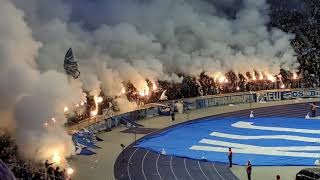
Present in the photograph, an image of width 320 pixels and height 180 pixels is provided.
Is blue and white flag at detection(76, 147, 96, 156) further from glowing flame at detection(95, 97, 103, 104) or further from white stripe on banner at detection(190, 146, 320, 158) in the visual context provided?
glowing flame at detection(95, 97, 103, 104)

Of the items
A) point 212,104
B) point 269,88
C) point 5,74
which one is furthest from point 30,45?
point 269,88

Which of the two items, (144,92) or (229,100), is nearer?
(144,92)

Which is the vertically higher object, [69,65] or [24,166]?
[69,65]

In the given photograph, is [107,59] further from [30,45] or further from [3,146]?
[3,146]

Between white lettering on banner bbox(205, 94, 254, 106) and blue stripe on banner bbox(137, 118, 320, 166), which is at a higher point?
white lettering on banner bbox(205, 94, 254, 106)

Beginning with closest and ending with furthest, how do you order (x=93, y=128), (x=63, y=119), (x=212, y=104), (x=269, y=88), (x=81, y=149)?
1. (x=63, y=119)
2. (x=81, y=149)
3. (x=93, y=128)
4. (x=212, y=104)
5. (x=269, y=88)

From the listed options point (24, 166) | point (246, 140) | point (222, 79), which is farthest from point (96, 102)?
point (24, 166)

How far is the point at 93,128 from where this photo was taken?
23.2 meters

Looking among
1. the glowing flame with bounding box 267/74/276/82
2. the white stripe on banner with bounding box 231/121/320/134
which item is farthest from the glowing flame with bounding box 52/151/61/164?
the glowing flame with bounding box 267/74/276/82

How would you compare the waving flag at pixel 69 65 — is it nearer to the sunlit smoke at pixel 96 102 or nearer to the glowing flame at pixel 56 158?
the sunlit smoke at pixel 96 102

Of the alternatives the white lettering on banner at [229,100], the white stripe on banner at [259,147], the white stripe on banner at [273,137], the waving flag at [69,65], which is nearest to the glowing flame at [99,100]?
the waving flag at [69,65]

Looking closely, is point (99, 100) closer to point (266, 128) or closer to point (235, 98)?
point (235, 98)

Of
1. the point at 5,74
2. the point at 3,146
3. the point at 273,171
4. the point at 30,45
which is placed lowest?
the point at 273,171

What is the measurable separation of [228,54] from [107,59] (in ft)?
36.1
